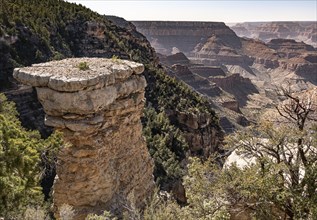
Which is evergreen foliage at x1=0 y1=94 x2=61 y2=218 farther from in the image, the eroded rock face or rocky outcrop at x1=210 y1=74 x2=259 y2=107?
rocky outcrop at x1=210 y1=74 x2=259 y2=107

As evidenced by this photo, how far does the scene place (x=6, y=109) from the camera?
19953 mm

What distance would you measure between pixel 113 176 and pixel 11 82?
2254 cm

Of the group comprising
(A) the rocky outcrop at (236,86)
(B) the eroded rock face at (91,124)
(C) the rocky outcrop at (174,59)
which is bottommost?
(A) the rocky outcrop at (236,86)

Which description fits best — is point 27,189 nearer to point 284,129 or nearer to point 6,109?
point 284,129

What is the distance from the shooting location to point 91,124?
581 inches

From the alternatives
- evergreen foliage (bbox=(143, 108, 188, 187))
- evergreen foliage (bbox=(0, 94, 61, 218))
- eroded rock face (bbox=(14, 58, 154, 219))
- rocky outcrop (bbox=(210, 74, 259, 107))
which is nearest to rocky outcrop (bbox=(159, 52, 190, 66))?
rocky outcrop (bbox=(210, 74, 259, 107))

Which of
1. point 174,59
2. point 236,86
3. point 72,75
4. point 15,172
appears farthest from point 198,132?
point 174,59

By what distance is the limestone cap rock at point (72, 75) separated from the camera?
1397 cm

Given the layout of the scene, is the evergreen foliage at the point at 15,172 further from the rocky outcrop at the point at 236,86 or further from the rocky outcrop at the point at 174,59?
the rocky outcrop at the point at 174,59

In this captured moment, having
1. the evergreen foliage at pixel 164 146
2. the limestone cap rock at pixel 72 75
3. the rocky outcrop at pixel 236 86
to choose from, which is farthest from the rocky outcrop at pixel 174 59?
the limestone cap rock at pixel 72 75

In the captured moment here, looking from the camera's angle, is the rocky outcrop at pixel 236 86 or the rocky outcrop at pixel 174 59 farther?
the rocky outcrop at pixel 174 59

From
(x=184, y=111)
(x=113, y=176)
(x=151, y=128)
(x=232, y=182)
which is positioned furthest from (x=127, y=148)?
(x=184, y=111)

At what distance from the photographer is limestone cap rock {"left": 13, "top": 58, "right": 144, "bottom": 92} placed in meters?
14.0

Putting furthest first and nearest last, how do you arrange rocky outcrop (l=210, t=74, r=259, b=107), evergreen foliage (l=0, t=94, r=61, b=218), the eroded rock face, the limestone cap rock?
rocky outcrop (l=210, t=74, r=259, b=107) < the eroded rock face < the limestone cap rock < evergreen foliage (l=0, t=94, r=61, b=218)
